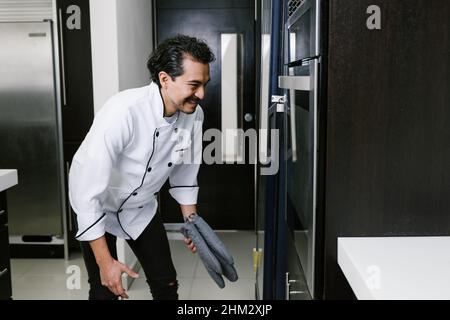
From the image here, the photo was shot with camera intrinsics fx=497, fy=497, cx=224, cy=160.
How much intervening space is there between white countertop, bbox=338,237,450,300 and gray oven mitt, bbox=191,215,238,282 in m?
0.71

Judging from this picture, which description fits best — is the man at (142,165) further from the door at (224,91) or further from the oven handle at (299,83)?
the door at (224,91)

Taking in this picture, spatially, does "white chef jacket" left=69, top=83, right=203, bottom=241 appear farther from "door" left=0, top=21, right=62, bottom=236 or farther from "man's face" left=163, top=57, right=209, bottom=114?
"door" left=0, top=21, right=62, bottom=236

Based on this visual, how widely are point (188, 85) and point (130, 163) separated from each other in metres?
0.38

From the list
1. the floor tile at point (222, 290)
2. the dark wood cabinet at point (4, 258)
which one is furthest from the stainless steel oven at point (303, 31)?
the floor tile at point (222, 290)

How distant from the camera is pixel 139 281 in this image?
3.23 metres

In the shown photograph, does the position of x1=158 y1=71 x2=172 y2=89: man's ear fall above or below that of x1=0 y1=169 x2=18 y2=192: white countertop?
above

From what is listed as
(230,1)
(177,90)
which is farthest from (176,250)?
(177,90)

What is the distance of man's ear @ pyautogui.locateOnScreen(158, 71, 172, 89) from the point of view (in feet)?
5.88

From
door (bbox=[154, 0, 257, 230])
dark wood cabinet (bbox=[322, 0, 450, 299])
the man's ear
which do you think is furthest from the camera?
door (bbox=[154, 0, 257, 230])

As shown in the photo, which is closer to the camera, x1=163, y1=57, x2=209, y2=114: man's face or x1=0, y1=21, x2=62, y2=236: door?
x1=163, y1=57, x2=209, y2=114: man's face

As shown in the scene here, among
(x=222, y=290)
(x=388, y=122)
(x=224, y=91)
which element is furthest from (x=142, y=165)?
(x=224, y=91)

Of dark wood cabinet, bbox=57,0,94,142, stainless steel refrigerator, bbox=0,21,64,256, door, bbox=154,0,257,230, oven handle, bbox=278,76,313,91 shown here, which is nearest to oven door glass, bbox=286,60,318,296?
oven handle, bbox=278,76,313,91

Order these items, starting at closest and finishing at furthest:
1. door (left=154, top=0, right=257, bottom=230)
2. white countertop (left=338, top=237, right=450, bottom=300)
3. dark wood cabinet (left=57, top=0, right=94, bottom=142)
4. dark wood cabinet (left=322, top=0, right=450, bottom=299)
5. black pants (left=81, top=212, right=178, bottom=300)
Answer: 1. white countertop (left=338, top=237, right=450, bottom=300)
2. dark wood cabinet (left=322, top=0, right=450, bottom=299)
3. black pants (left=81, top=212, right=178, bottom=300)
4. dark wood cabinet (left=57, top=0, right=94, bottom=142)
5. door (left=154, top=0, right=257, bottom=230)
